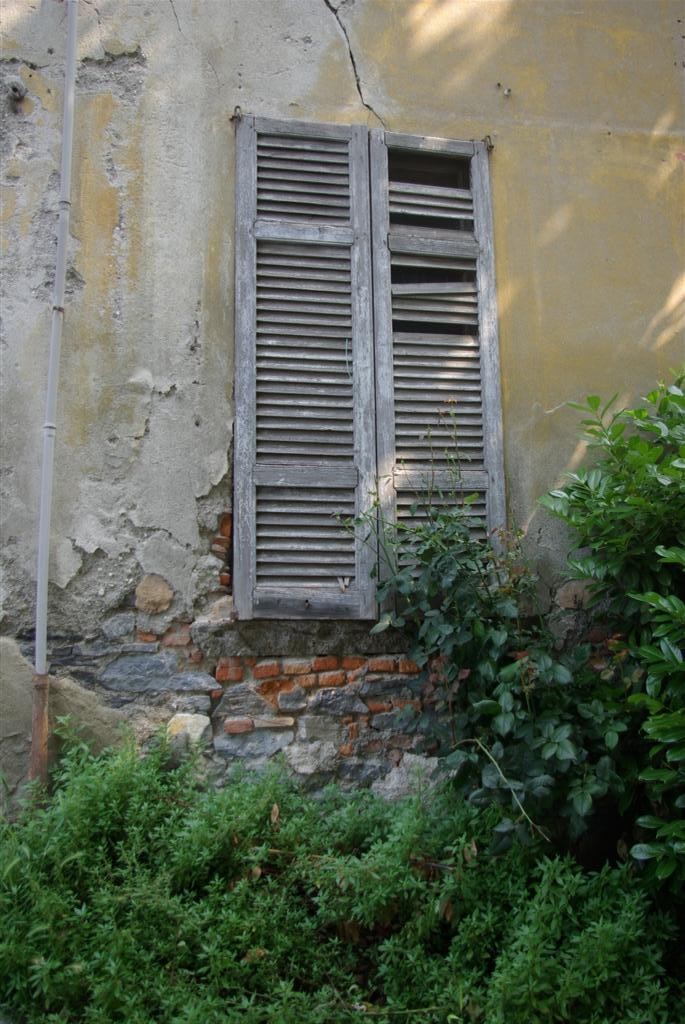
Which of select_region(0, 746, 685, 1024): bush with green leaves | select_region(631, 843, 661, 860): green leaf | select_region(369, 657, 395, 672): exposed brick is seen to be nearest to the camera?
select_region(0, 746, 685, 1024): bush with green leaves

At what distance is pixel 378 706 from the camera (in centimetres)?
395

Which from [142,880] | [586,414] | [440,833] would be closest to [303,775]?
A: [440,833]

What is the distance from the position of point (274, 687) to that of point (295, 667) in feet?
0.38

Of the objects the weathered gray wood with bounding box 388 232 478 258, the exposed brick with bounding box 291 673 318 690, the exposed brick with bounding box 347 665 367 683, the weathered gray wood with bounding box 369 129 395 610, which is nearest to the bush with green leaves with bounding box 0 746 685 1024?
the exposed brick with bounding box 291 673 318 690

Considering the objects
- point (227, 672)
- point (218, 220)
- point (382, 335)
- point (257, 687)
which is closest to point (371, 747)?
point (257, 687)

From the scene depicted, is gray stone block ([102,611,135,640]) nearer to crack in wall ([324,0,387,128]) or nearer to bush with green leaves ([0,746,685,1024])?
bush with green leaves ([0,746,685,1024])

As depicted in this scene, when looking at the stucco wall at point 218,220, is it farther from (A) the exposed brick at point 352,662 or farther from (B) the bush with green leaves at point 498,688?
(A) the exposed brick at point 352,662

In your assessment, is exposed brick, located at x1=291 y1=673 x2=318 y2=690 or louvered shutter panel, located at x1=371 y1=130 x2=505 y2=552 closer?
exposed brick, located at x1=291 y1=673 x2=318 y2=690

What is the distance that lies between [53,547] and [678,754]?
2418mm

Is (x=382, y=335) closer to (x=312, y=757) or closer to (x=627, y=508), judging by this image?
(x=627, y=508)

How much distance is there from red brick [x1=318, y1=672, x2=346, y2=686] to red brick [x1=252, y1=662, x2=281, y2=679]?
0.17 meters

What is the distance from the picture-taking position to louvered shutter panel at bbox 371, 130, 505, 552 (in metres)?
4.12

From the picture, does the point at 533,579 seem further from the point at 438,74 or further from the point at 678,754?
the point at 438,74

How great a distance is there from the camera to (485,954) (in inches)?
124
